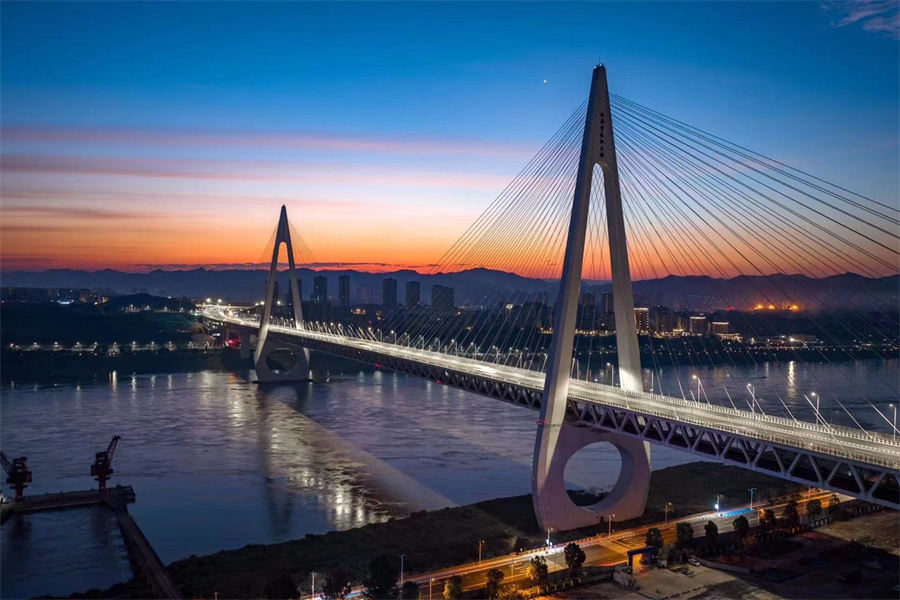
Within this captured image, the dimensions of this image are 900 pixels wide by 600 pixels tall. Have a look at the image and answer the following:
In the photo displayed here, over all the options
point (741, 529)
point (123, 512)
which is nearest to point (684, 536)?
point (741, 529)

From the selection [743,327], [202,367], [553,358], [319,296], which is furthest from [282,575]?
[319,296]

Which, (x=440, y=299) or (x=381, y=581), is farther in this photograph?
(x=440, y=299)

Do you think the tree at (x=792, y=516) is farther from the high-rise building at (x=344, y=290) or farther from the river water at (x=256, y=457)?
the high-rise building at (x=344, y=290)

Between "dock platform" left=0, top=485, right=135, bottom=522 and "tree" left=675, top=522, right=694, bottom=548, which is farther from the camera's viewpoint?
"dock platform" left=0, top=485, right=135, bottom=522

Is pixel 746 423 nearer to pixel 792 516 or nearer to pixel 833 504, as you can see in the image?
pixel 792 516

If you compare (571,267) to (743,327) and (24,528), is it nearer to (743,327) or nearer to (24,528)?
(24,528)

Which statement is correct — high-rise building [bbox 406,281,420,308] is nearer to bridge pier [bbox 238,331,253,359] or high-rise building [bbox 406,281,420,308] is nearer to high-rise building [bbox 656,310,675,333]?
bridge pier [bbox 238,331,253,359]

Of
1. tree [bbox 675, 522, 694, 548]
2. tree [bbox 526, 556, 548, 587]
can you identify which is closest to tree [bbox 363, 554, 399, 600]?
tree [bbox 526, 556, 548, 587]
